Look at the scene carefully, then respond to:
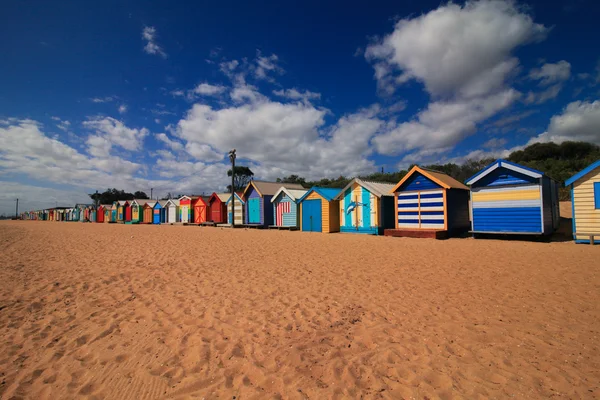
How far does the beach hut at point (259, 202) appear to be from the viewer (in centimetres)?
2795

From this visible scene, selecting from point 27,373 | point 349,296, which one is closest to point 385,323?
point 349,296

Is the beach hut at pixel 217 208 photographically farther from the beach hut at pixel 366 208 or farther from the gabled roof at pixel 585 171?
the gabled roof at pixel 585 171

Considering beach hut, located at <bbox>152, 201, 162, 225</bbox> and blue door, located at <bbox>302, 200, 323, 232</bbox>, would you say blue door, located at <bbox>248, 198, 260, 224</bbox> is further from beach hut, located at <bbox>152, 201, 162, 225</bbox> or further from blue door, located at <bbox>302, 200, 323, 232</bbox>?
beach hut, located at <bbox>152, 201, 162, 225</bbox>

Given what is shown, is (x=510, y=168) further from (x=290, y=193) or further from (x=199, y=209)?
(x=199, y=209)

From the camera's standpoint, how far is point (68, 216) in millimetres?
75062

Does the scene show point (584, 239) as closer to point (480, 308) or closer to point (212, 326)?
point (480, 308)

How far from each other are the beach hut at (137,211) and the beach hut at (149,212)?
0.97 m

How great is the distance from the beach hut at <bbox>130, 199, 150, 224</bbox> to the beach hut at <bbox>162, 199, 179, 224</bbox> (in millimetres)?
7368

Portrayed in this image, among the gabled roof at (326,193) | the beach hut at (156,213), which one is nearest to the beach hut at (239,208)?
the gabled roof at (326,193)

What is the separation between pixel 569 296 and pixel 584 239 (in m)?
9.27

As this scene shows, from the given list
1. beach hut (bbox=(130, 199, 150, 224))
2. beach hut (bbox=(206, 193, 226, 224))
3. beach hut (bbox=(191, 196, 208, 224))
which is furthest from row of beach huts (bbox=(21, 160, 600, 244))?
beach hut (bbox=(130, 199, 150, 224))

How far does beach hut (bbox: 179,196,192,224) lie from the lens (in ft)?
127

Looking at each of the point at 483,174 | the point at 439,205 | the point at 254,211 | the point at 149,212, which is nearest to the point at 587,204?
the point at 483,174

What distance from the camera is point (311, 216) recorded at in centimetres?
2311
